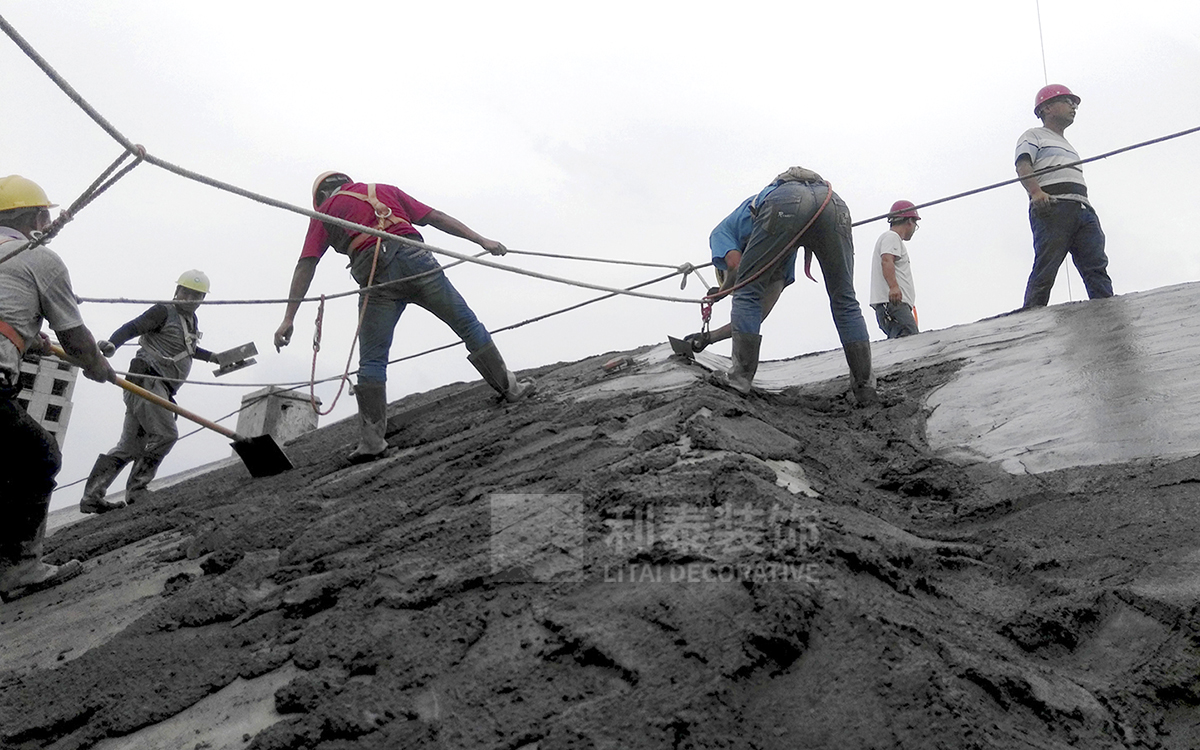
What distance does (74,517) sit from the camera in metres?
7.09

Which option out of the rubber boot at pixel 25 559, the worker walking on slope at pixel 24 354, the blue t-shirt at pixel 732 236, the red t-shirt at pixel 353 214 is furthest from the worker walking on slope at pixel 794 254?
the rubber boot at pixel 25 559

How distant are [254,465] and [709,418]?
9.52ft

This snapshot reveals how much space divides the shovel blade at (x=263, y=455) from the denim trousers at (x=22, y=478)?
1285 mm

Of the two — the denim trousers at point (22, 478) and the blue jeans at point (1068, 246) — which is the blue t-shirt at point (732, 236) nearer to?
the blue jeans at point (1068, 246)

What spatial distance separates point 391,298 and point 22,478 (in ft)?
5.65

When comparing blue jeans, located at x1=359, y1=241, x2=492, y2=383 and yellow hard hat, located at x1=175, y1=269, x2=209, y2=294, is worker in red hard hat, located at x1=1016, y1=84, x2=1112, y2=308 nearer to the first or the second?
blue jeans, located at x1=359, y1=241, x2=492, y2=383

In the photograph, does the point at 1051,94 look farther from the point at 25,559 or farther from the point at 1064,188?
the point at 25,559

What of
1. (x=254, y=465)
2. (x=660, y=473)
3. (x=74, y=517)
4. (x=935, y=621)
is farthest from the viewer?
(x=74, y=517)

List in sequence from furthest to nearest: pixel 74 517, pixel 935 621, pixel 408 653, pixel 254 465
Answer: pixel 74 517 → pixel 254 465 → pixel 408 653 → pixel 935 621

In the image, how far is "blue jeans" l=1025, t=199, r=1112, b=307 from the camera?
530 cm

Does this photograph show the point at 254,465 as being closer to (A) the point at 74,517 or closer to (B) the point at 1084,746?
(A) the point at 74,517

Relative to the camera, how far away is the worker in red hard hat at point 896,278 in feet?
20.0

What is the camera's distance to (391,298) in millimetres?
4488

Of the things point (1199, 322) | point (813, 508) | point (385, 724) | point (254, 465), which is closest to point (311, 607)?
point (385, 724)
